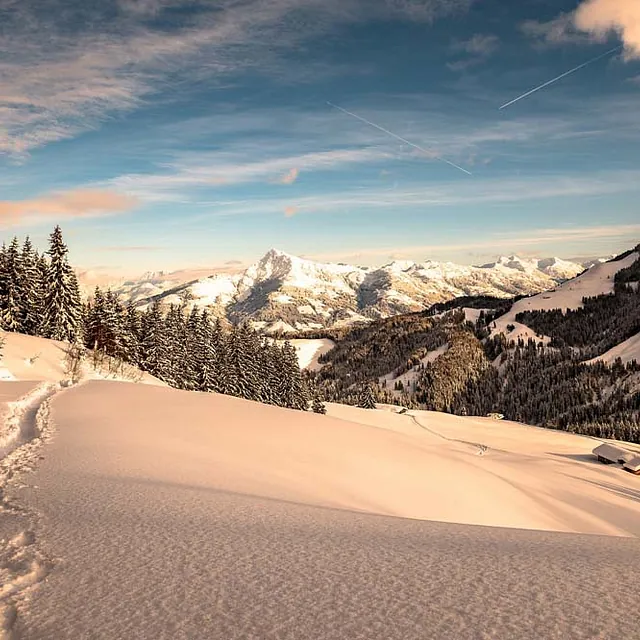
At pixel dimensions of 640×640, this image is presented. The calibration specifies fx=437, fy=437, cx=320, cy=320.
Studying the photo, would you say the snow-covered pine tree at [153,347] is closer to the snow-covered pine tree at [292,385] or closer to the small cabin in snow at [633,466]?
the snow-covered pine tree at [292,385]

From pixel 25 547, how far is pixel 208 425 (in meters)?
17.9

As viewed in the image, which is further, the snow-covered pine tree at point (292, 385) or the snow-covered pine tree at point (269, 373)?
the snow-covered pine tree at point (292, 385)

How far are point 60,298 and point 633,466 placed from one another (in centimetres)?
8553

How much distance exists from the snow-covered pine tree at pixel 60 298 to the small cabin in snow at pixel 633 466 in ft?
268

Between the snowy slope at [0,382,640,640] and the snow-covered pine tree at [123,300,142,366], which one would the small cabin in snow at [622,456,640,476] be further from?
the snow-covered pine tree at [123,300,142,366]

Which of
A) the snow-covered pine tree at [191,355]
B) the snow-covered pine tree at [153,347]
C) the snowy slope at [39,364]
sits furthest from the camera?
the snow-covered pine tree at [191,355]

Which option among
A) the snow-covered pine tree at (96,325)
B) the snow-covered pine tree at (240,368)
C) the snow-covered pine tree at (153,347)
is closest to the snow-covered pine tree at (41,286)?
the snow-covered pine tree at (96,325)

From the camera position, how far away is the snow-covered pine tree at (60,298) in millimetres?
60469

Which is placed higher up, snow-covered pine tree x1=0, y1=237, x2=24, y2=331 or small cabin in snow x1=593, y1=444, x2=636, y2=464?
snow-covered pine tree x1=0, y1=237, x2=24, y2=331

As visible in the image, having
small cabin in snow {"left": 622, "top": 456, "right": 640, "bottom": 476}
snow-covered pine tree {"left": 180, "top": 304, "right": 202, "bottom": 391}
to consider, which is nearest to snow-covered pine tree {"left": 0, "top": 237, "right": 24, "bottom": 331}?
snow-covered pine tree {"left": 180, "top": 304, "right": 202, "bottom": 391}

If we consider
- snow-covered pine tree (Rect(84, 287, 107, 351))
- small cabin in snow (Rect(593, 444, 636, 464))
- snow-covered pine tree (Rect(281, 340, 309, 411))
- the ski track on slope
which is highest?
snow-covered pine tree (Rect(84, 287, 107, 351))

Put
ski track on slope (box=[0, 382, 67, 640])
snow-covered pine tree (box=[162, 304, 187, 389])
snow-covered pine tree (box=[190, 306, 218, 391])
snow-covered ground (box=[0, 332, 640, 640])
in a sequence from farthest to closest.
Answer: snow-covered pine tree (box=[190, 306, 218, 391]), snow-covered pine tree (box=[162, 304, 187, 389]), ski track on slope (box=[0, 382, 67, 640]), snow-covered ground (box=[0, 332, 640, 640])

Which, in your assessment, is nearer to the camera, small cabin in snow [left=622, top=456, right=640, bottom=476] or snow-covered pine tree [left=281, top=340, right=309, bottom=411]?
small cabin in snow [left=622, top=456, right=640, bottom=476]

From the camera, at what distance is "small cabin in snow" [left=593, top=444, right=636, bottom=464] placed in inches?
2618
